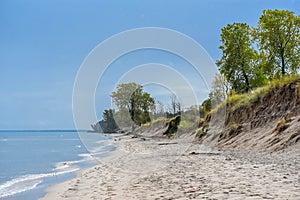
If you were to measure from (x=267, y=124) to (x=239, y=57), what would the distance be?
1364 centimetres

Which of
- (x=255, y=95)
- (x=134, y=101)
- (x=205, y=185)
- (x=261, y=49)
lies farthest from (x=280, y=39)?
(x=134, y=101)

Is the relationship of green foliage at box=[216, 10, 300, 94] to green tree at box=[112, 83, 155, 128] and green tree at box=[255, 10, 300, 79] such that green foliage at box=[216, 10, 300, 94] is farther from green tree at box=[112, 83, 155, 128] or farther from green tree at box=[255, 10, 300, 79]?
green tree at box=[112, 83, 155, 128]

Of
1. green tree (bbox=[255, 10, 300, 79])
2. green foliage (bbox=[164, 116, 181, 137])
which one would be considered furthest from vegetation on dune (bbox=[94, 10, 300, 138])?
green foliage (bbox=[164, 116, 181, 137])

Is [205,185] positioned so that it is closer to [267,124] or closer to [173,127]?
[267,124]

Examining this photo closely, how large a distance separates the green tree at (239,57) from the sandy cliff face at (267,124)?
6.34 metres

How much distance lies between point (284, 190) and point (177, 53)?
17.4 m

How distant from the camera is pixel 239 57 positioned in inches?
1289

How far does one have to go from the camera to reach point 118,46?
21922 mm

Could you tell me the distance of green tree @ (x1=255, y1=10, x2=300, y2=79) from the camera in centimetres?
2844

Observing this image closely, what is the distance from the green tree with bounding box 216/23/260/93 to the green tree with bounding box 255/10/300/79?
2480 millimetres

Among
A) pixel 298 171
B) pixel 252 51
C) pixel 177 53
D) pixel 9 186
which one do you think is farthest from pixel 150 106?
pixel 298 171

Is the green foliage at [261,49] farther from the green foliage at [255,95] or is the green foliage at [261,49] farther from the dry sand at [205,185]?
the dry sand at [205,185]

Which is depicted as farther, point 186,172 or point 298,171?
point 186,172

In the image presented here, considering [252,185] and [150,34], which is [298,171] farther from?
[150,34]
